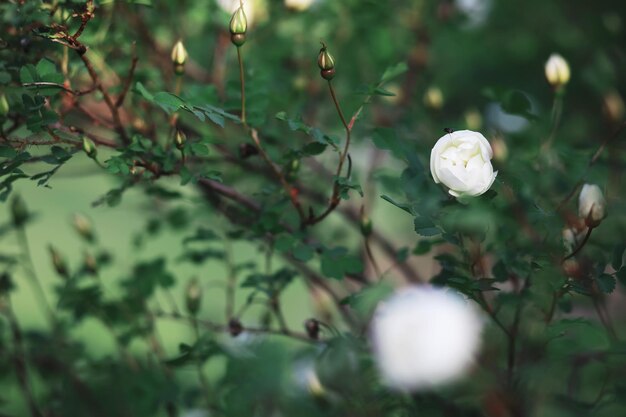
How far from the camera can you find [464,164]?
41.4 inches

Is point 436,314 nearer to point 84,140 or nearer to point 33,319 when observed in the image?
point 84,140

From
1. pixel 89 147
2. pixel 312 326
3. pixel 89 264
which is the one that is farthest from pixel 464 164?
pixel 89 264

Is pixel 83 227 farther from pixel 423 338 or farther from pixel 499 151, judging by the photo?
pixel 499 151

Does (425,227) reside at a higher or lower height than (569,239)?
lower

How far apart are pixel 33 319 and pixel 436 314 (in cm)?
277

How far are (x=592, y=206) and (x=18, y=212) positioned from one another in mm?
1279

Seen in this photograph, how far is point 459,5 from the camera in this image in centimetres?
241

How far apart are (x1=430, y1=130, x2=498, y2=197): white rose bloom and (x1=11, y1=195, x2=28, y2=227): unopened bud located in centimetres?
105

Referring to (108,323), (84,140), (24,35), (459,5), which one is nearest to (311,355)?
(108,323)

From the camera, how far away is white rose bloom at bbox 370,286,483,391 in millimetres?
1481

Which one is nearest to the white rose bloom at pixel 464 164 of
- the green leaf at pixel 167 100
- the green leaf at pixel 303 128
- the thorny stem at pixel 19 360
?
the green leaf at pixel 303 128

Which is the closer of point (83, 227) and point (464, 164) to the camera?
point (464, 164)

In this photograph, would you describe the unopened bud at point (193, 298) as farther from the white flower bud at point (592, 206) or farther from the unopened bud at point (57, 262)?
the white flower bud at point (592, 206)

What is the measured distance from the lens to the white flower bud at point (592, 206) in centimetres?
111
